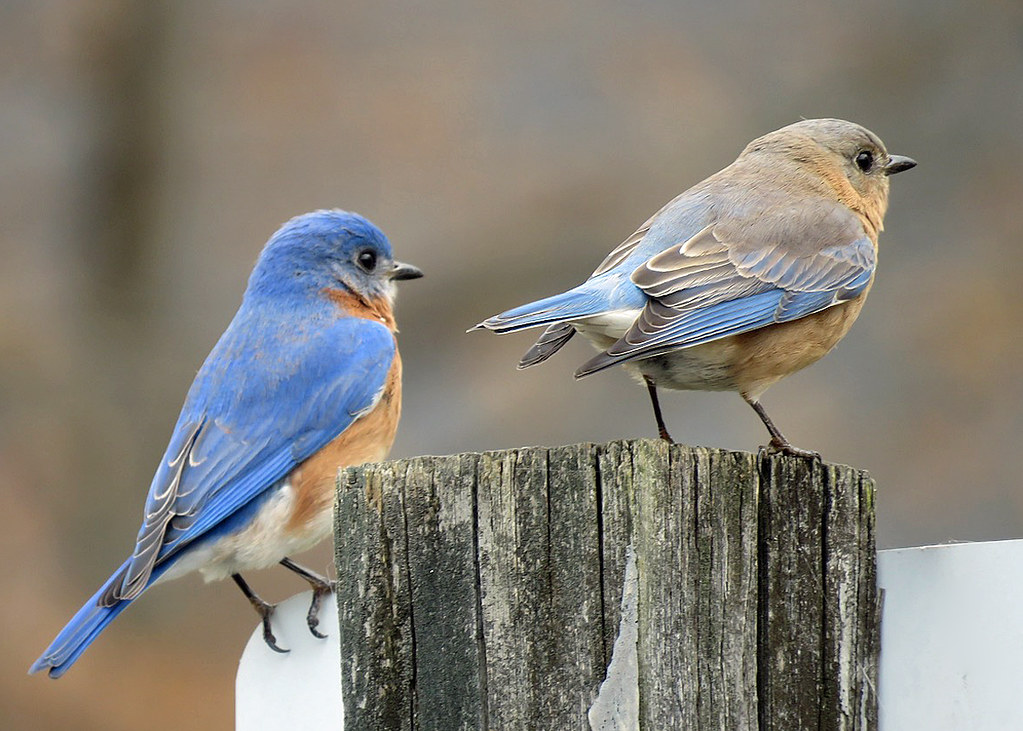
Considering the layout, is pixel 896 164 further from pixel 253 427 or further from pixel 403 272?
pixel 253 427

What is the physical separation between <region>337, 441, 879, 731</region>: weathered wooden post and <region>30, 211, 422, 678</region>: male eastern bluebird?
5.44 ft

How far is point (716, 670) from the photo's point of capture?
218cm

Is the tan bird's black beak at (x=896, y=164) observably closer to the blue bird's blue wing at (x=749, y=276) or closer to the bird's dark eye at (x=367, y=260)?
the blue bird's blue wing at (x=749, y=276)

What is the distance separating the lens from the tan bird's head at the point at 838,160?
4652 mm

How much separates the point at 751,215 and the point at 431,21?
11.2 feet

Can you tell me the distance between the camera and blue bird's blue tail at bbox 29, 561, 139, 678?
149 inches

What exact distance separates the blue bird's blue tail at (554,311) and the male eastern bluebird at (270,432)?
47.3 inches

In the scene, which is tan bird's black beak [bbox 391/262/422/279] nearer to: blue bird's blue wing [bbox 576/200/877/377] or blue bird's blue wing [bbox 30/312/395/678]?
blue bird's blue wing [bbox 30/312/395/678]

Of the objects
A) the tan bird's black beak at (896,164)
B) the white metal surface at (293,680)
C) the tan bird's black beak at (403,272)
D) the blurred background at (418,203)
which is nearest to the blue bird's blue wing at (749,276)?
the tan bird's black beak at (896,164)

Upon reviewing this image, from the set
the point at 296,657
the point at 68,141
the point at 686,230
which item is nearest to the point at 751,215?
the point at 686,230

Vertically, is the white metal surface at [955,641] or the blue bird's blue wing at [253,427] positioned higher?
the blue bird's blue wing at [253,427]

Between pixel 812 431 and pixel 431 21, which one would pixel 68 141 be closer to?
pixel 431 21

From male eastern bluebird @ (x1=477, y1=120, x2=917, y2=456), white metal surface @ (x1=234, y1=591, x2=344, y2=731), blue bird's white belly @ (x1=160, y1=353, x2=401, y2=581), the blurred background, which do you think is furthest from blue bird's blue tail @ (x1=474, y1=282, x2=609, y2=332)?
the blurred background

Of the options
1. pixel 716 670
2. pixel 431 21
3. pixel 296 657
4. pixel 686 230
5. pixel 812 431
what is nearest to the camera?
pixel 716 670
